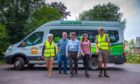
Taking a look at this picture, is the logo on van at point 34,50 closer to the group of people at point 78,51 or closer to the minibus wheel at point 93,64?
the minibus wheel at point 93,64

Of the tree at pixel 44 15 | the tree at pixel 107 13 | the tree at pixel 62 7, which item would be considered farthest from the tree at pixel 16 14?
the tree at pixel 107 13

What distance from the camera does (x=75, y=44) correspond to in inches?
672

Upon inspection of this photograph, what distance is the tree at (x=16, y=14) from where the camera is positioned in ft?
124

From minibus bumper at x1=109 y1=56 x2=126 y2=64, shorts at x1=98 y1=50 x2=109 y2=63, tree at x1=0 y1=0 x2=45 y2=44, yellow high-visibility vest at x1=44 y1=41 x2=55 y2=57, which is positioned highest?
tree at x1=0 y1=0 x2=45 y2=44

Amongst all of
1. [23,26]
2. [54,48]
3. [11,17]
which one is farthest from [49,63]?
[11,17]

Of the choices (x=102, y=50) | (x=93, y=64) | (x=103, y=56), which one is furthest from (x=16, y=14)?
(x=103, y=56)

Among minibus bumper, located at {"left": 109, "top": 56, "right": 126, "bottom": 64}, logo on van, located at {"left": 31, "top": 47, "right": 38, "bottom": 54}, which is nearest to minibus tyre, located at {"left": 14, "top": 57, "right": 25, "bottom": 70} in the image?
logo on van, located at {"left": 31, "top": 47, "right": 38, "bottom": 54}

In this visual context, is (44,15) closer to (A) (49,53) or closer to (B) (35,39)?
(B) (35,39)

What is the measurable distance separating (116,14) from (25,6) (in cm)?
3992

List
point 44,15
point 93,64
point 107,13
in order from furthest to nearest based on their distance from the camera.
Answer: point 107,13
point 44,15
point 93,64

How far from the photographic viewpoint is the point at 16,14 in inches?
1699

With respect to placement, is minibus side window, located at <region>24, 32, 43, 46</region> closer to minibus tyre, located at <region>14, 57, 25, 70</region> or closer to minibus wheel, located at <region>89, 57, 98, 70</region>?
minibus tyre, located at <region>14, 57, 25, 70</region>

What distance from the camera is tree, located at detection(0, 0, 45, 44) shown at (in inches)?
1487

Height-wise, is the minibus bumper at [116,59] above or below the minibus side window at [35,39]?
below
